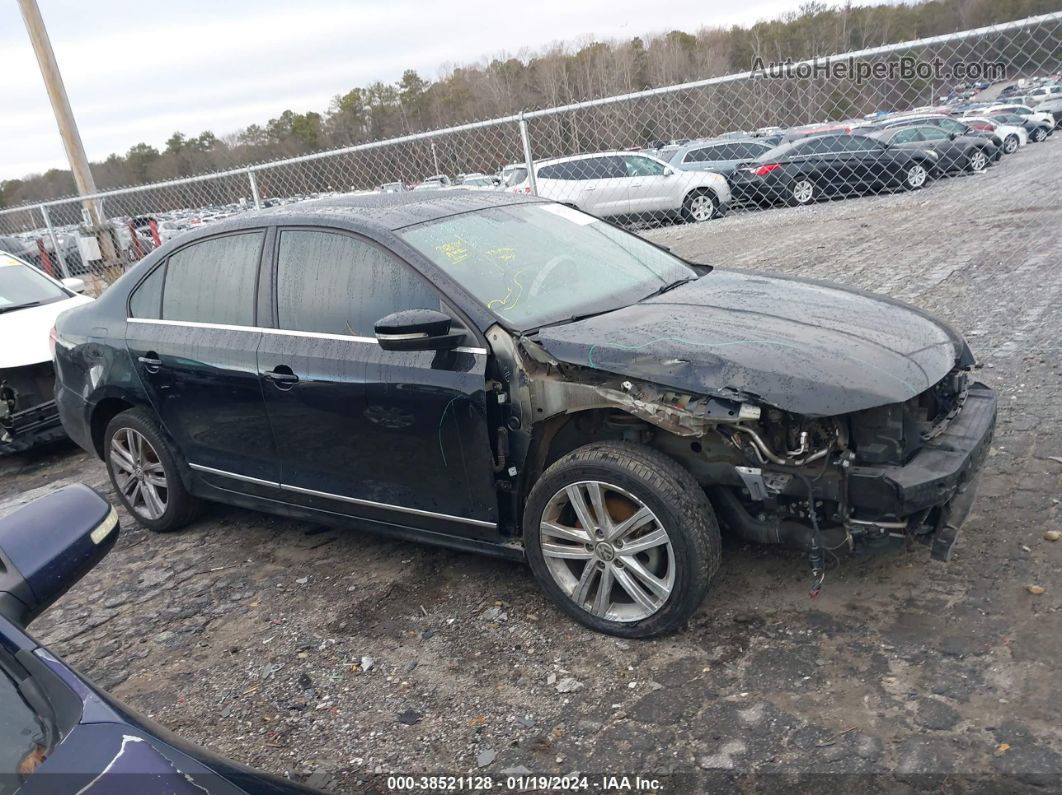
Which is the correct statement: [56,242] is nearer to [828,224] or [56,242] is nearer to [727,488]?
[828,224]

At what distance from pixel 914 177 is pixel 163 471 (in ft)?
51.7

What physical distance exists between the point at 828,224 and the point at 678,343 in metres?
10.9

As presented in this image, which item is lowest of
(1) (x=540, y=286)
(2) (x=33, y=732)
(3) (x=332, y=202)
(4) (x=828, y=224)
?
(4) (x=828, y=224)

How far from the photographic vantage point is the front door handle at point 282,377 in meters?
3.89

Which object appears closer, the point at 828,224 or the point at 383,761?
the point at 383,761

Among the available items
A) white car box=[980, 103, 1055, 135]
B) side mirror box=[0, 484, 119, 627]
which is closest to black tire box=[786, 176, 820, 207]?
side mirror box=[0, 484, 119, 627]

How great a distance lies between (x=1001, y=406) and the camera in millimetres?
4836

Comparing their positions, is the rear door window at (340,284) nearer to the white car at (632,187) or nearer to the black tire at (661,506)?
the black tire at (661,506)

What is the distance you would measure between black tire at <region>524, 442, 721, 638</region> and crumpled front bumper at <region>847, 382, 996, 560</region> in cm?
53

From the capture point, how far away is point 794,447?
3002mm

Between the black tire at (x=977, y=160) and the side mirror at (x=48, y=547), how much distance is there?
2064cm

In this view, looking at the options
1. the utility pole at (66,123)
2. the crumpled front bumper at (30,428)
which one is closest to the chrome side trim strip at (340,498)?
the crumpled front bumper at (30,428)

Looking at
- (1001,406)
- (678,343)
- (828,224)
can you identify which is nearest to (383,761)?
(678,343)

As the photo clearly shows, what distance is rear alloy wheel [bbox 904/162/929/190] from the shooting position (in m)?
16.3
